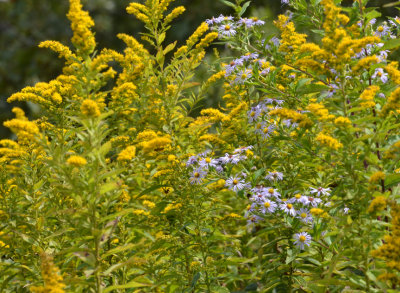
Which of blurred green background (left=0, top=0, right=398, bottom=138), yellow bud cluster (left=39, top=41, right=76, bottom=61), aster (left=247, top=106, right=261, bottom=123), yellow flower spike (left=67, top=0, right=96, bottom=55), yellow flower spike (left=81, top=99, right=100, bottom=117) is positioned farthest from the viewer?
blurred green background (left=0, top=0, right=398, bottom=138)

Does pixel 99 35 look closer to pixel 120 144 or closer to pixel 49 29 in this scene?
pixel 49 29

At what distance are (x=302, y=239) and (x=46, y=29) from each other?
7.16 m

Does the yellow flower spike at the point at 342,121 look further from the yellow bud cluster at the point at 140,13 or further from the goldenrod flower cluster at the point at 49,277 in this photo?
the yellow bud cluster at the point at 140,13

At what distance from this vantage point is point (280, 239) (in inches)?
116

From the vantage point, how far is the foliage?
2396 millimetres

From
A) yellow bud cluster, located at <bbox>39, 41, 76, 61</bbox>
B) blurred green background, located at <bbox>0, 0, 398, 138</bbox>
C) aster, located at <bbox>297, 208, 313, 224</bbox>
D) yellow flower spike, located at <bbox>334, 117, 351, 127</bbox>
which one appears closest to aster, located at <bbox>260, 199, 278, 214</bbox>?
aster, located at <bbox>297, 208, 313, 224</bbox>

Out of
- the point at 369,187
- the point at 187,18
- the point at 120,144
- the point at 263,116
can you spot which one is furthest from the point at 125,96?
the point at 187,18

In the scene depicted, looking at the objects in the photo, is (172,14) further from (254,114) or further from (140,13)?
(254,114)

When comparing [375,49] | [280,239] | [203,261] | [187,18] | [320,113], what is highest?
[187,18]

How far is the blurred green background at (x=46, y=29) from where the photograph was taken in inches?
337

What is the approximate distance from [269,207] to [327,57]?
3.00ft

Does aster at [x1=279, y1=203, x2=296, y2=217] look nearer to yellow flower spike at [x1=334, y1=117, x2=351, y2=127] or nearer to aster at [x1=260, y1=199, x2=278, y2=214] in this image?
aster at [x1=260, y1=199, x2=278, y2=214]

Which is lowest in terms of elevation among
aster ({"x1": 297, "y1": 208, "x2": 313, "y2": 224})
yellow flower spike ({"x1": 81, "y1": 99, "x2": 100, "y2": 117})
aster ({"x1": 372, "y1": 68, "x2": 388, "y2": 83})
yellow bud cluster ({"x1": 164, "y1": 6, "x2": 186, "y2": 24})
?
aster ({"x1": 297, "y1": 208, "x2": 313, "y2": 224})

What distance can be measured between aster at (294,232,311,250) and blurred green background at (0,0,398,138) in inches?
238
